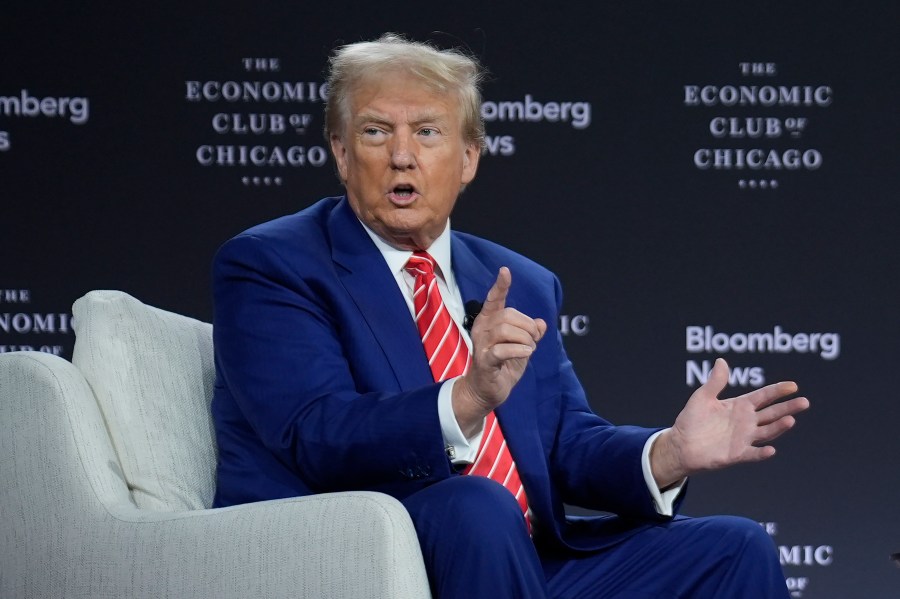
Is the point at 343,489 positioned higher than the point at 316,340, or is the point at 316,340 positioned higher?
the point at 316,340

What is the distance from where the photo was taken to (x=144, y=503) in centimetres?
214

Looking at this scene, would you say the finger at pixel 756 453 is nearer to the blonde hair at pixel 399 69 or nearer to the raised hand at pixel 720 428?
the raised hand at pixel 720 428

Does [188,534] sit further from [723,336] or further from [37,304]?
[723,336]

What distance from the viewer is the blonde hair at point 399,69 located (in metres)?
2.38

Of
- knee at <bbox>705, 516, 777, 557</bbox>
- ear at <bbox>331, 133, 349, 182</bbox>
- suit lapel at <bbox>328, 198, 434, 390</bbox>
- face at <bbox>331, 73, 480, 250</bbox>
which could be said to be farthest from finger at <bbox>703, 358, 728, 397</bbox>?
ear at <bbox>331, 133, 349, 182</bbox>

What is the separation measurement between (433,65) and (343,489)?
86cm

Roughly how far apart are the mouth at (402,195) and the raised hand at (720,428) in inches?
26.1

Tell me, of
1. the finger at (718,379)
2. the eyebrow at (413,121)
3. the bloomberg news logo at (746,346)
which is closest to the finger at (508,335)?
the finger at (718,379)

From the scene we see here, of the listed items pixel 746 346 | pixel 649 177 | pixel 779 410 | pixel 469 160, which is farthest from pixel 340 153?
pixel 746 346

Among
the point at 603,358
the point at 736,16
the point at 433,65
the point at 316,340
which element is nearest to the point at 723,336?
the point at 603,358

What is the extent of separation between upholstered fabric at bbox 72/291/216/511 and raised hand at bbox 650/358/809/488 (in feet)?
2.86

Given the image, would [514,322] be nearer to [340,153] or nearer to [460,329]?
[460,329]

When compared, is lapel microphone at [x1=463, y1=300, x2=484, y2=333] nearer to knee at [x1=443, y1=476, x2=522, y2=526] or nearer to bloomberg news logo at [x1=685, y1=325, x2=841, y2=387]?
knee at [x1=443, y1=476, x2=522, y2=526]

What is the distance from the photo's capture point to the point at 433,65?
2.38 meters
